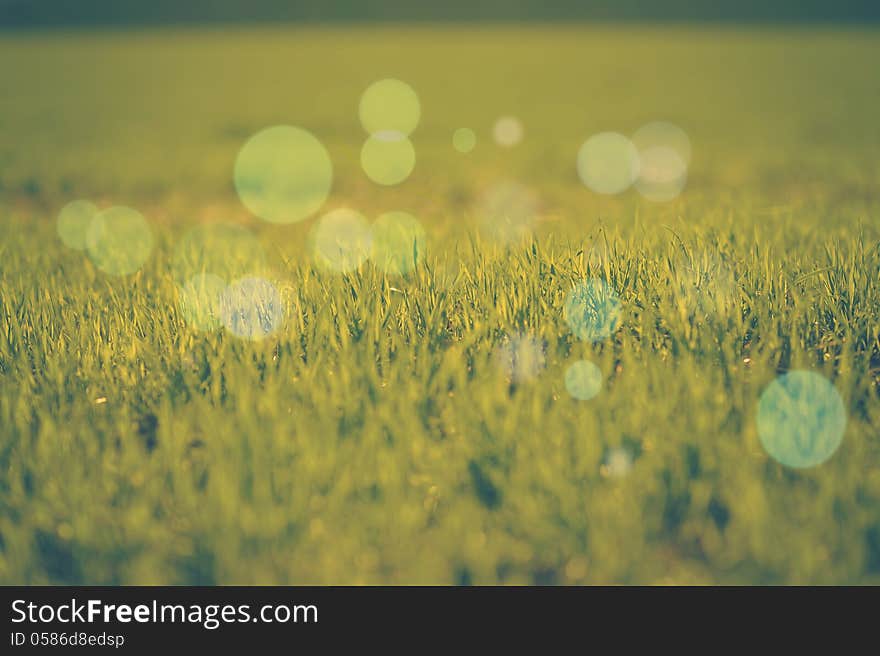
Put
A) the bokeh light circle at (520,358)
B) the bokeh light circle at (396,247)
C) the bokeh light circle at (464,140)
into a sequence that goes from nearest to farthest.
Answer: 1. the bokeh light circle at (520,358)
2. the bokeh light circle at (396,247)
3. the bokeh light circle at (464,140)

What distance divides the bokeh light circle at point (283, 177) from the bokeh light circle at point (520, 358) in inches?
152

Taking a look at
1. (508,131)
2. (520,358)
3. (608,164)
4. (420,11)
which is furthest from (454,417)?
(420,11)

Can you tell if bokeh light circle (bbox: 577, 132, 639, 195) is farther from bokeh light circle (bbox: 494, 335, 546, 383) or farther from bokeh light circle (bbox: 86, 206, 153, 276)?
bokeh light circle (bbox: 494, 335, 546, 383)

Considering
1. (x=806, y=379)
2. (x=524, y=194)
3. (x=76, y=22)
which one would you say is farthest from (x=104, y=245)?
(x=76, y=22)

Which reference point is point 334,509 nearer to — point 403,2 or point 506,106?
point 506,106

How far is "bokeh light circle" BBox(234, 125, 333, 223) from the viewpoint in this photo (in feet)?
20.5

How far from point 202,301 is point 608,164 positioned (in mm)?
6877

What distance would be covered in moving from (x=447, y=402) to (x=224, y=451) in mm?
652

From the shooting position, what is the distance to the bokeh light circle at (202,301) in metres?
2.40

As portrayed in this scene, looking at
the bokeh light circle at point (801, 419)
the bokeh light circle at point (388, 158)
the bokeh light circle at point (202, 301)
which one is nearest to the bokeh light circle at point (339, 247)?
the bokeh light circle at point (202, 301)

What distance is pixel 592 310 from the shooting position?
2398mm

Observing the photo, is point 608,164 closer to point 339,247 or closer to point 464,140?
point 464,140

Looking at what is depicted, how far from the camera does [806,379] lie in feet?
6.45

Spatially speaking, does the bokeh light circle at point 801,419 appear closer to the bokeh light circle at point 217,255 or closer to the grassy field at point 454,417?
the grassy field at point 454,417
